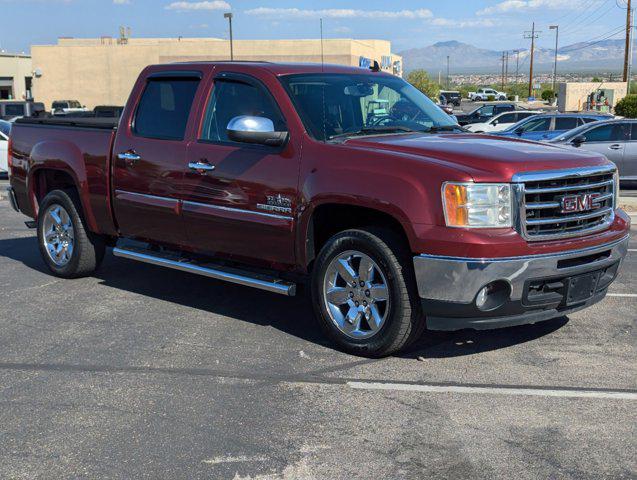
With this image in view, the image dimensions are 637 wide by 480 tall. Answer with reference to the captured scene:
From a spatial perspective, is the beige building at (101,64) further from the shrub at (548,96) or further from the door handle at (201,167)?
the door handle at (201,167)

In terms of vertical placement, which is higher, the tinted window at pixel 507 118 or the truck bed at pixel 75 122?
the truck bed at pixel 75 122

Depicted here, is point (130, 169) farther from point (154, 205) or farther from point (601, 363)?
point (601, 363)

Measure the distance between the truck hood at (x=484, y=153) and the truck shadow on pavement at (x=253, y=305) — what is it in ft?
→ 4.65

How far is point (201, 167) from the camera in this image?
6.53 meters

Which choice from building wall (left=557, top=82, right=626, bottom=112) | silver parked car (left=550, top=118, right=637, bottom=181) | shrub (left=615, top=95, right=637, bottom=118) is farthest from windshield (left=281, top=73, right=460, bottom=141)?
building wall (left=557, top=82, right=626, bottom=112)

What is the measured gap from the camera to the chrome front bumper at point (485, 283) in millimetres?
5141

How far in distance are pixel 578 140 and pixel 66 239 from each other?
1227cm

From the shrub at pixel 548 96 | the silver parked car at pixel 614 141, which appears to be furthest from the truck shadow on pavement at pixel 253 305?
the shrub at pixel 548 96

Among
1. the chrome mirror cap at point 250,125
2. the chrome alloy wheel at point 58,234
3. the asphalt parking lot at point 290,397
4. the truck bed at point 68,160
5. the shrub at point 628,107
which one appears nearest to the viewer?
the asphalt parking lot at point 290,397

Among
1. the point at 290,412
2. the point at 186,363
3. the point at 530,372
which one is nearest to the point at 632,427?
the point at 530,372

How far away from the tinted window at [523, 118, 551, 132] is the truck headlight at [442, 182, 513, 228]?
60.3ft

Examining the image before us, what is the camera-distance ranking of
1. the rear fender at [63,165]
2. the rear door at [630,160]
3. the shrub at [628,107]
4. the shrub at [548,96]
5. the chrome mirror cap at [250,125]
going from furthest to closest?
the shrub at [548,96], the shrub at [628,107], the rear door at [630,160], the rear fender at [63,165], the chrome mirror cap at [250,125]

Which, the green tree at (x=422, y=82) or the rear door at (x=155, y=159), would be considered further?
the green tree at (x=422, y=82)

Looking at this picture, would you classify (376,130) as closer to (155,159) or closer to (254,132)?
(254,132)
